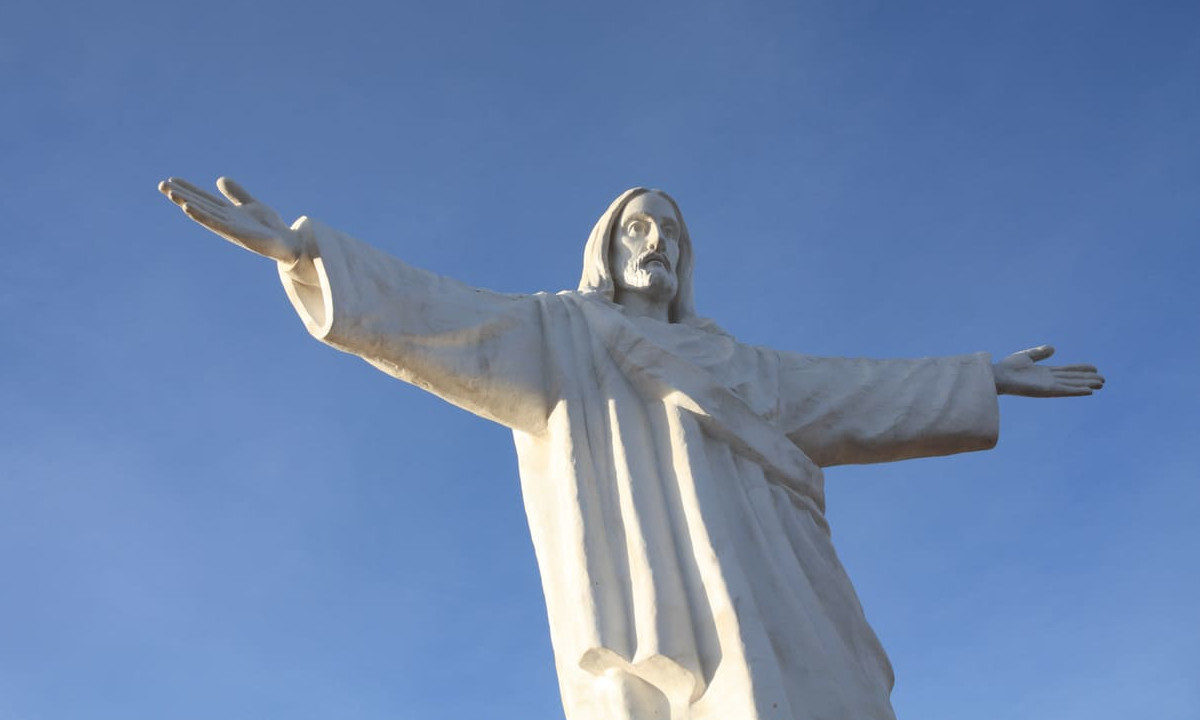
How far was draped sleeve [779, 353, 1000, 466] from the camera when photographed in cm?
774

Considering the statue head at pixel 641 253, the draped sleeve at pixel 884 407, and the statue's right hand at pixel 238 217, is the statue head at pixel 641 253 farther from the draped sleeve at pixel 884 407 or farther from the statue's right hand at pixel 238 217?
the statue's right hand at pixel 238 217

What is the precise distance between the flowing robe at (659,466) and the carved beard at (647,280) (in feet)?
1.04

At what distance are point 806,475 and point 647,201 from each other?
74.7 inches

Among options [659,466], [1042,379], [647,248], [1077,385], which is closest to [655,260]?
[647,248]

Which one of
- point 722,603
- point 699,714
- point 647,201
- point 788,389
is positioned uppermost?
point 647,201

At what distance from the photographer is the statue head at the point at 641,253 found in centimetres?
808

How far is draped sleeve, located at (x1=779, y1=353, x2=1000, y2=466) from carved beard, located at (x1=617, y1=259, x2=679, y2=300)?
73 centimetres

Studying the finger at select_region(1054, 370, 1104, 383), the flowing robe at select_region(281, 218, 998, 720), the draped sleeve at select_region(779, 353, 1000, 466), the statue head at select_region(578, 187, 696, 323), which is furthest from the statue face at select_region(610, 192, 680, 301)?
the finger at select_region(1054, 370, 1104, 383)

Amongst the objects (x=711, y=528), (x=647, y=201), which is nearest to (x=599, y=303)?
(x=647, y=201)

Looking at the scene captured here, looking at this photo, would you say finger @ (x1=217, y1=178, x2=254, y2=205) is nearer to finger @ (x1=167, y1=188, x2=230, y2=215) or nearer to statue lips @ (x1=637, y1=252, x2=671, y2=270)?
finger @ (x1=167, y1=188, x2=230, y2=215)

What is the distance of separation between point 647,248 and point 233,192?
2.35m

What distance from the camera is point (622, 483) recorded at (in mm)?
6840

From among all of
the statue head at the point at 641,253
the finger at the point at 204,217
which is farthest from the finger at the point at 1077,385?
the finger at the point at 204,217

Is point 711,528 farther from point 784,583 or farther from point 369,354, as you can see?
point 369,354
